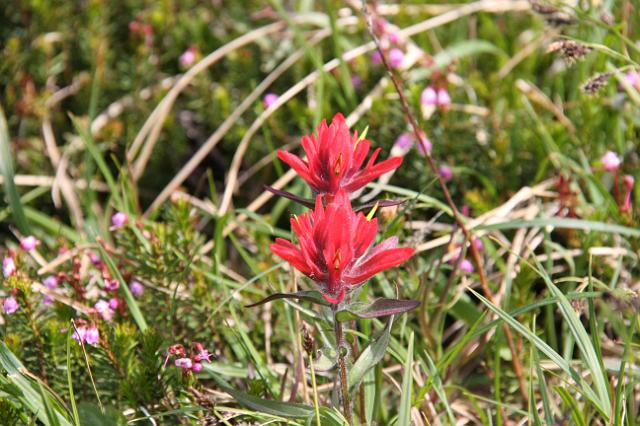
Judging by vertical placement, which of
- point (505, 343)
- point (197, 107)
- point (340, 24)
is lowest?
point (505, 343)

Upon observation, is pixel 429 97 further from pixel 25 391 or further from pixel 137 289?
pixel 25 391

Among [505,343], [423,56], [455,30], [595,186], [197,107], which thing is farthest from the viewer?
[455,30]

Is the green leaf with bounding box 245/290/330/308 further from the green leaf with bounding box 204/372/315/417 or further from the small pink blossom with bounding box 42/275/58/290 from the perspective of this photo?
the small pink blossom with bounding box 42/275/58/290

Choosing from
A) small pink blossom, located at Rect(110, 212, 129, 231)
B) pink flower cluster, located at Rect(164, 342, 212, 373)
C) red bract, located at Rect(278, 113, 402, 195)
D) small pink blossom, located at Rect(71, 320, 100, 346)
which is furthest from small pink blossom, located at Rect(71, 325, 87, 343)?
red bract, located at Rect(278, 113, 402, 195)

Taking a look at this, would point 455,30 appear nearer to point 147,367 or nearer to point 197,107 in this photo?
point 197,107

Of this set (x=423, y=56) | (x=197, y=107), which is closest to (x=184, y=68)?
(x=197, y=107)

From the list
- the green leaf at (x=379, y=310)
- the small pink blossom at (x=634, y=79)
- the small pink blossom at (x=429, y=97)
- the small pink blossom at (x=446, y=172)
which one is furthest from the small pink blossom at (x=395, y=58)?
the green leaf at (x=379, y=310)
